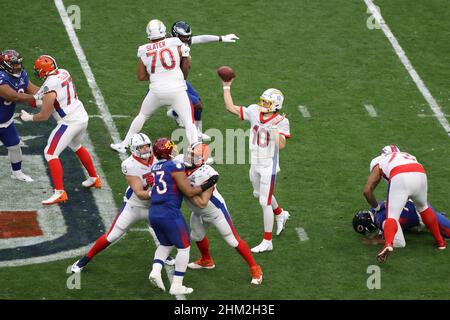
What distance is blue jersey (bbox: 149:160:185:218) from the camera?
40.0ft

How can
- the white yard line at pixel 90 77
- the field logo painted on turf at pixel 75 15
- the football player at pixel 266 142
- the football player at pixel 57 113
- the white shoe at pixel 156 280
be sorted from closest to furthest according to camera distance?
the white shoe at pixel 156 280 < the football player at pixel 266 142 < the football player at pixel 57 113 < the white yard line at pixel 90 77 < the field logo painted on turf at pixel 75 15

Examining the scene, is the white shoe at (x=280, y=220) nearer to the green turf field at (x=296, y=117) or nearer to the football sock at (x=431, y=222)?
the green turf field at (x=296, y=117)

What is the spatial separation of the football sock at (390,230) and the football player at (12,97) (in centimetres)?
477

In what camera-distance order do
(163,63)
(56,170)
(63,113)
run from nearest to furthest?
(56,170) < (63,113) < (163,63)

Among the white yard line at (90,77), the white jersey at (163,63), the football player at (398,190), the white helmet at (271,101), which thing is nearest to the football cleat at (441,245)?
the football player at (398,190)

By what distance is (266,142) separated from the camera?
13.5 m

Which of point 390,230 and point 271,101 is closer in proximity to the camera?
point 390,230

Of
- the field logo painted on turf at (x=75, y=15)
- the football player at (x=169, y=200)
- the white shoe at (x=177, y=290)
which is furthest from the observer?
the field logo painted on turf at (x=75, y=15)

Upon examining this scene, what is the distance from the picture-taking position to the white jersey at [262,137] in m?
13.4

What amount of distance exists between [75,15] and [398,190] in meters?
7.95

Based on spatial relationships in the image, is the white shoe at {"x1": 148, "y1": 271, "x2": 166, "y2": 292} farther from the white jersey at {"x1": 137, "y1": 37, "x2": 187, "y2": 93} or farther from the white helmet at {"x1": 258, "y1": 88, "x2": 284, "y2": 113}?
the white jersey at {"x1": 137, "y1": 37, "x2": 187, "y2": 93}

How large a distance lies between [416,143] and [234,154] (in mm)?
2539

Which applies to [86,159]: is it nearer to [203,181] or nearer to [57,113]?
[57,113]

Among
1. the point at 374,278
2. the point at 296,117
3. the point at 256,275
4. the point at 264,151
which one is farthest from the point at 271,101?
the point at 296,117
